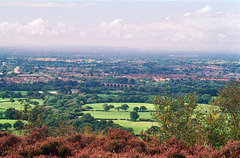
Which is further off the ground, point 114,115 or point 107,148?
point 107,148

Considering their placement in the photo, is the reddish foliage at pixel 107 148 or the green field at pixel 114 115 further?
the green field at pixel 114 115

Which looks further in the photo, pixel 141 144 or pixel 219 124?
pixel 219 124

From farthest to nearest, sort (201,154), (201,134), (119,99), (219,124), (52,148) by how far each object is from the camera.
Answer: (119,99) < (219,124) < (201,134) < (52,148) < (201,154)

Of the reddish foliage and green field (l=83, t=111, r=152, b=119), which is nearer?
the reddish foliage

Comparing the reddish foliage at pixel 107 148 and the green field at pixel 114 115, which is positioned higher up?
the reddish foliage at pixel 107 148

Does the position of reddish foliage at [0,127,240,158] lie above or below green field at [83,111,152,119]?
above

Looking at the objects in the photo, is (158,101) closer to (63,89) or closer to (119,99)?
(119,99)

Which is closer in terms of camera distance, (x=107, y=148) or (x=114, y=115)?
(x=107, y=148)

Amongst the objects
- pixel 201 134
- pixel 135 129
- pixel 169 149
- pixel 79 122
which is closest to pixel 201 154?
pixel 169 149
